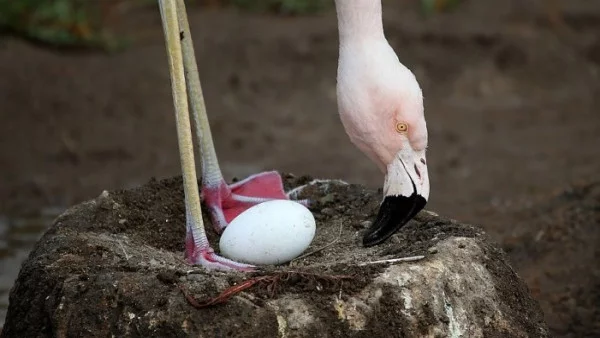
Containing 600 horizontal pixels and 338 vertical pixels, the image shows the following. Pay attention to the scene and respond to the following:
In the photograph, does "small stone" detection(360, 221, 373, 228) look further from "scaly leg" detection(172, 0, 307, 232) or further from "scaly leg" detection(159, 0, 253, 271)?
"scaly leg" detection(159, 0, 253, 271)

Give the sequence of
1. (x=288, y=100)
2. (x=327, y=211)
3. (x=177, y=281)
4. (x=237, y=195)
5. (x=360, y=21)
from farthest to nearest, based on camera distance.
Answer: (x=288, y=100)
(x=237, y=195)
(x=327, y=211)
(x=360, y=21)
(x=177, y=281)

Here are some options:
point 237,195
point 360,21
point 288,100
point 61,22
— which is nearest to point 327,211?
point 237,195

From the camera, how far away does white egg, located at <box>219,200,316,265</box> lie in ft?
14.4

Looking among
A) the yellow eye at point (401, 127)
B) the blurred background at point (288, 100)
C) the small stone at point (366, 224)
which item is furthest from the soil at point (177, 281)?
the blurred background at point (288, 100)

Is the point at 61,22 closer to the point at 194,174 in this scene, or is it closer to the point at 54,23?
the point at 54,23

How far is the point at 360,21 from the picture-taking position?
175 inches

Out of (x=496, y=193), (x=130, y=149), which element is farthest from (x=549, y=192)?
(x=130, y=149)

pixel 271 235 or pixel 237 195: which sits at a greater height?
pixel 271 235

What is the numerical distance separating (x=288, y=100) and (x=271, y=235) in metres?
5.99

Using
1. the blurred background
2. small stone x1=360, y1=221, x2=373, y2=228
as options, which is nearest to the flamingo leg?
small stone x1=360, y1=221, x2=373, y2=228

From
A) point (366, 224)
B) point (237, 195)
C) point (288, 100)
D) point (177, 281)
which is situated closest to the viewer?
point (177, 281)

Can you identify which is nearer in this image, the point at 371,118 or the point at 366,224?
the point at 371,118

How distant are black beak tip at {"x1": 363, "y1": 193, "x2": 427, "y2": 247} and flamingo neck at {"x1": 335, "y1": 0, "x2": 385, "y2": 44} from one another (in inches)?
24.6

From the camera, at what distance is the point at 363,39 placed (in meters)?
4.44
